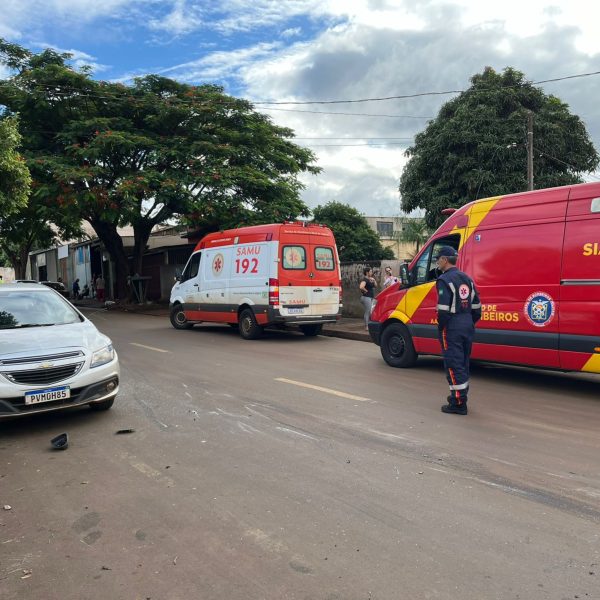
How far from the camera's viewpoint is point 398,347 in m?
9.12

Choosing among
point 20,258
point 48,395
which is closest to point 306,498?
point 48,395

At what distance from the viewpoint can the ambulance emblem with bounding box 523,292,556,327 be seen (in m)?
6.93

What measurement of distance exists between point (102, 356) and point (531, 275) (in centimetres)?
537

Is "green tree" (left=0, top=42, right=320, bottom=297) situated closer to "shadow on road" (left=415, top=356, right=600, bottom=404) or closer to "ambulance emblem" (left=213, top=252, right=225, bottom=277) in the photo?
"ambulance emblem" (left=213, top=252, right=225, bottom=277)

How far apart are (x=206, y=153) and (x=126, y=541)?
19648 millimetres

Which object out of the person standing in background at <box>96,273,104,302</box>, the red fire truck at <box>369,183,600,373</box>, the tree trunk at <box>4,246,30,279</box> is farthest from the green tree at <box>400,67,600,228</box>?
the tree trunk at <box>4,246,30,279</box>

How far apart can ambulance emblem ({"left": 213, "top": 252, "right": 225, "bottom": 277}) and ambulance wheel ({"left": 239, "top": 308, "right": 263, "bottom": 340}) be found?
1.36m

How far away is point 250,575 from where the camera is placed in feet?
9.35

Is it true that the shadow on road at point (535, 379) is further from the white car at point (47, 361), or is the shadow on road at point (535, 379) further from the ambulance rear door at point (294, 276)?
the white car at point (47, 361)

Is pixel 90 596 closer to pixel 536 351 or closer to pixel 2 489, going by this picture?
pixel 2 489

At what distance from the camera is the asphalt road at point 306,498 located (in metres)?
2.82

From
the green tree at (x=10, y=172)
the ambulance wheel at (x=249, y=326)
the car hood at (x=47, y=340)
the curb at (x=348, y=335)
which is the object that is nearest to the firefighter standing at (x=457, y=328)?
the car hood at (x=47, y=340)

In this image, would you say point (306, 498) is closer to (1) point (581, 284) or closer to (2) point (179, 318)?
(1) point (581, 284)

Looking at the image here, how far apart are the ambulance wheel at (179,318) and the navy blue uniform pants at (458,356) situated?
10845 millimetres
